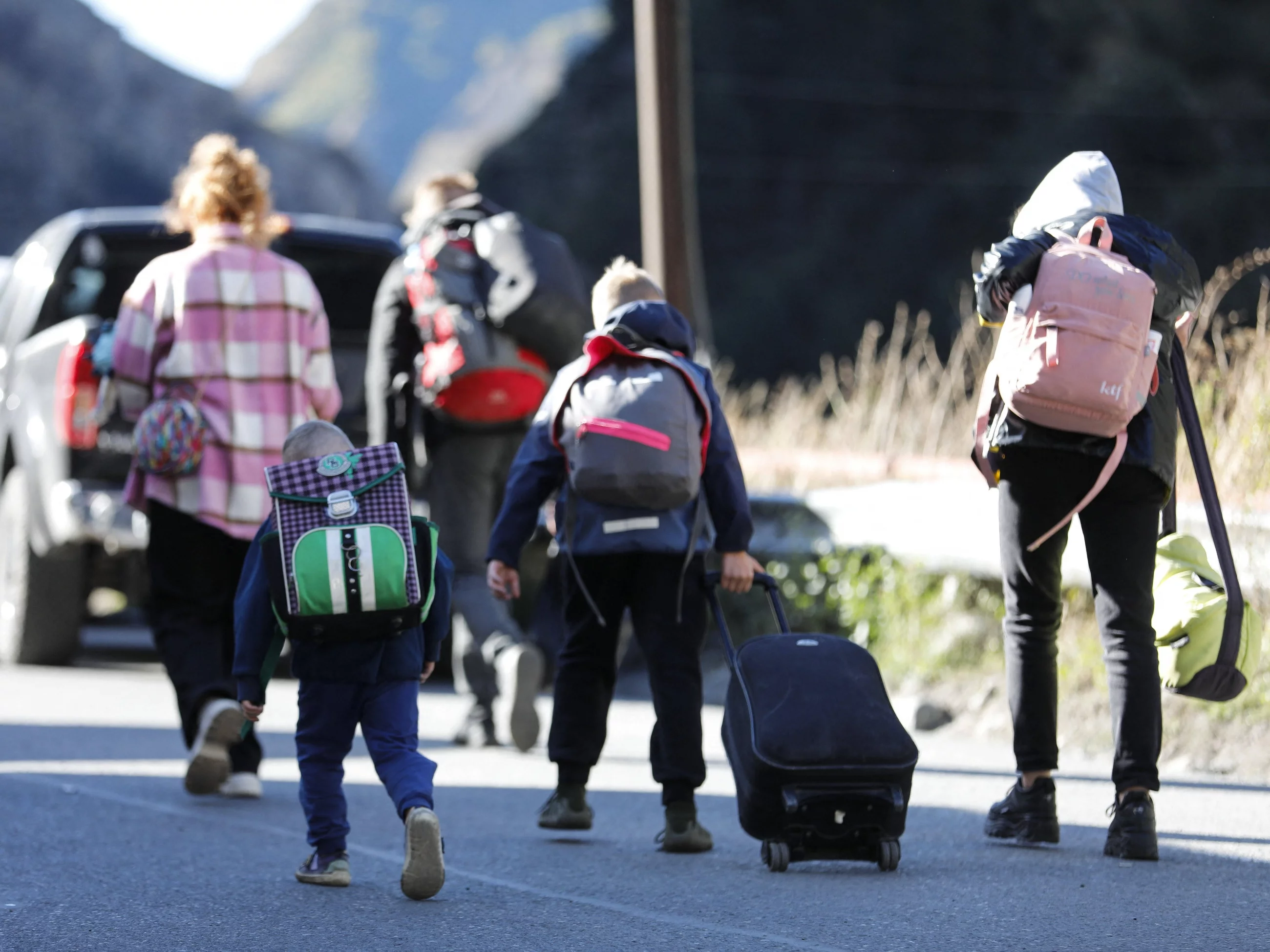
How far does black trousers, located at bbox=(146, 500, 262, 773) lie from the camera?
656 cm

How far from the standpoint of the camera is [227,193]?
6.77 meters

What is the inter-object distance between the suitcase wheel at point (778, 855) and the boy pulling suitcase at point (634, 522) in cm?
38

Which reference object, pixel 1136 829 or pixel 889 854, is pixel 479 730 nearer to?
pixel 889 854

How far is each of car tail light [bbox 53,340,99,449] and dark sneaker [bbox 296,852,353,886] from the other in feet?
14.8

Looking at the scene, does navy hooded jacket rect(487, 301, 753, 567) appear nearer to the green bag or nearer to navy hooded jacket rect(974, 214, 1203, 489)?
navy hooded jacket rect(974, 214, 1203, 489)

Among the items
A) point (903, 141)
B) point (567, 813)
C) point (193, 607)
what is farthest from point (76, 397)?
point (903, 141)

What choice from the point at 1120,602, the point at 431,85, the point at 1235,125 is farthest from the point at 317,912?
the point at 431,85

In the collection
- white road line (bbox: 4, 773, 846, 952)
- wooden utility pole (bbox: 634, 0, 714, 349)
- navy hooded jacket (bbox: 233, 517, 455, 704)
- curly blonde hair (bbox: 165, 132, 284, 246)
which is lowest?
white road line (bbox: 4, 773, 846, 952)

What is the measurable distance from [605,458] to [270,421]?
156 centimetres

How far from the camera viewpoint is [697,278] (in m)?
17.5

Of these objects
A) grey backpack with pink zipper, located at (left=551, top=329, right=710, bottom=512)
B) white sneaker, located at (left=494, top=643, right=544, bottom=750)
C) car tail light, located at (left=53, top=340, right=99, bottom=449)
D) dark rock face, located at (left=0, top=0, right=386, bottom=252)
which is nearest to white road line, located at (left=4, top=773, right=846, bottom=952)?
grey backpack with pink zipper, located at (left=551, top=329, right=710, bottom=512)

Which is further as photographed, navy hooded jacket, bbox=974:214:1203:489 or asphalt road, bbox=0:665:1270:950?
navy hooded jacket, bbox=974:214:1203:489

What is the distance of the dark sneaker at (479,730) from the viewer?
788cm

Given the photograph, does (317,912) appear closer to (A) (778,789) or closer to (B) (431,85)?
(A) (778,789)
